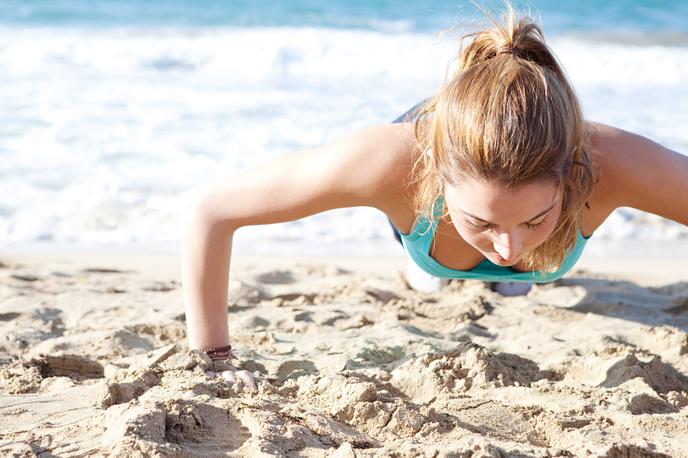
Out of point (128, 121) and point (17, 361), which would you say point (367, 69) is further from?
point (17, 361)

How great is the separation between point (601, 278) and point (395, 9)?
12294mm

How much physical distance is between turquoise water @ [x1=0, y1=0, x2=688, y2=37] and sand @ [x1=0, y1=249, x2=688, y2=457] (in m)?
10.8

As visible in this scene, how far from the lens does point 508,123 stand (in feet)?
6.52

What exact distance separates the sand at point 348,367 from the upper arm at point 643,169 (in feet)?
1.91

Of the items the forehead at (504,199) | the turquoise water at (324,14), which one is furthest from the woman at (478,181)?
the turquoise water at (324,14)

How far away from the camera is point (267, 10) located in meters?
15.6

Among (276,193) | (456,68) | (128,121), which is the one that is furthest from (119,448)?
(128,121)

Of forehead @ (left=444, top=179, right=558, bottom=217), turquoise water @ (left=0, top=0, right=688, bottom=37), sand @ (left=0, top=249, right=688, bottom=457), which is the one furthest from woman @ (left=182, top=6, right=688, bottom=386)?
turquoise water @ (left=0, top=0, right=688, bottom=37)

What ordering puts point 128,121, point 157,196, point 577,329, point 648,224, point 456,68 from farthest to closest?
1. point 128,121
2. point 157,196
3. point 648,224
4. point 577,329
5. point 456,68

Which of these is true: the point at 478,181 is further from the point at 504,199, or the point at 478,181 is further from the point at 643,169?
the point at 643,169

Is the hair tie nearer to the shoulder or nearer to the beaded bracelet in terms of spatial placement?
the shoulder

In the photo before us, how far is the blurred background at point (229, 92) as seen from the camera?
17.1ft

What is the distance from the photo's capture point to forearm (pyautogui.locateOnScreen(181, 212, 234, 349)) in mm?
2527

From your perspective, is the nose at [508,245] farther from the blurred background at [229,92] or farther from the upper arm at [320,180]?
the blurred background at [229,92]
